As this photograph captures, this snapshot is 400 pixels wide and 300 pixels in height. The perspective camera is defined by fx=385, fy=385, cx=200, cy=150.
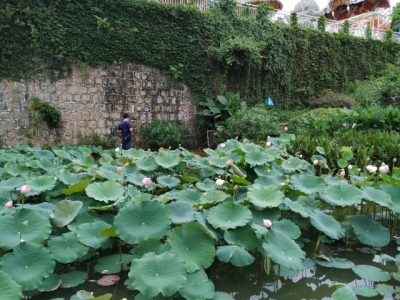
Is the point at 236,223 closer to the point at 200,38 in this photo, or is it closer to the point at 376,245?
the point at 376,245

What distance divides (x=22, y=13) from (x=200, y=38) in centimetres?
455

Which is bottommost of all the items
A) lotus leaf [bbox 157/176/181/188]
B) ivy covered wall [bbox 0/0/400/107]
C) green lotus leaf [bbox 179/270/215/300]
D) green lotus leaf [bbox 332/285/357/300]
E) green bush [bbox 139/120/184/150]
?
green bush [bbox 139/120/184/150]

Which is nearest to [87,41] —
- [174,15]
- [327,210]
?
[174,15]

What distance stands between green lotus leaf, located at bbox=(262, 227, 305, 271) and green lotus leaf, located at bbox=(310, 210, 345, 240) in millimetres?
393

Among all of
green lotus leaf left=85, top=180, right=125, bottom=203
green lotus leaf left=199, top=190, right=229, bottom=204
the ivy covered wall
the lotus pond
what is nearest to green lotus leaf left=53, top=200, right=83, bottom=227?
the lotus pond

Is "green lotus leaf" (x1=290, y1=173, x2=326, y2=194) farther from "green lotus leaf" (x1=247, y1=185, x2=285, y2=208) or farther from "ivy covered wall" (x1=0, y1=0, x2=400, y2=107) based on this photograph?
"ivy covered wall" (x1=0, y1=0, x2=400, y2=107)

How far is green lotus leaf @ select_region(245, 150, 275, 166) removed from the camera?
3545 millimetres

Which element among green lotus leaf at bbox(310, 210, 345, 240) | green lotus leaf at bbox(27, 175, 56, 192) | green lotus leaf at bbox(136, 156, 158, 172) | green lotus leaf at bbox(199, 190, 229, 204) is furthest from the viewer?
green lotus leaf at bbox(136, 156, 158, 172)

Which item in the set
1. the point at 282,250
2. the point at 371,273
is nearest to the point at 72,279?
the point at 282,250

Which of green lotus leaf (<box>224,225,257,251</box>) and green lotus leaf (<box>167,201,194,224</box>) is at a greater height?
green lotus leaf (<box>167,201,194,224</box>)

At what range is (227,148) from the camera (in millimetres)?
4500

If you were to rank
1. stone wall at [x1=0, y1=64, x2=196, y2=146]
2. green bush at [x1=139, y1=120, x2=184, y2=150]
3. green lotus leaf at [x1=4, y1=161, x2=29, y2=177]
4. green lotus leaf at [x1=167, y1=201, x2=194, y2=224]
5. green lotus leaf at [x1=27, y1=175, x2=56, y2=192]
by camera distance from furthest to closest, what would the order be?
green bush at [x1=139, y1=120, x2=184, y2=150]
stone wall at [x1=0, y1=64, x2=196, y2=146]
green lotus leaf at [x1=4, y1=161, x2=29, y2=177]
green lotus leaf at [x1=27, y1=175, x2=56, y2=192]
green lotus leaf at [x1=167, y1=201, x2=194, y2=224]

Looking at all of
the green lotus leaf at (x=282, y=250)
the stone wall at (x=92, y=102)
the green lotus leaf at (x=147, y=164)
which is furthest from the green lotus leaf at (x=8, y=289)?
the stone wall at (x=92, y=102)

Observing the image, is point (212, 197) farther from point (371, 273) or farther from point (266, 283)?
point (371, 273)
